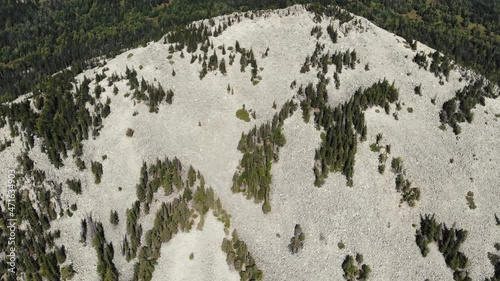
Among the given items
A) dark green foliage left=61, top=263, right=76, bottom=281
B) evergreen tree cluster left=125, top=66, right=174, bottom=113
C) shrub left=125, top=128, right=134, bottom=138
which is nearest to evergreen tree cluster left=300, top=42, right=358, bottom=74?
evergreen tree cluster left=125, top=66, right=174, bottom=113

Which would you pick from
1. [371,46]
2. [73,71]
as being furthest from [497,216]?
[73,71]

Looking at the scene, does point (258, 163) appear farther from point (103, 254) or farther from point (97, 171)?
point (103, 254)

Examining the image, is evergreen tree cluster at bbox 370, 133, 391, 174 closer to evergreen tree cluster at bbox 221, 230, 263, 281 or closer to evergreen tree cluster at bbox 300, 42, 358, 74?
evergreen tree cluster at bbox 300, 42, 358, 74

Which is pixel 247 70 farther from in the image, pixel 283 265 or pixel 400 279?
pixel 400 279

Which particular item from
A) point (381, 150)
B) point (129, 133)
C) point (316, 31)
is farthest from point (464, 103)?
point (129, 133)

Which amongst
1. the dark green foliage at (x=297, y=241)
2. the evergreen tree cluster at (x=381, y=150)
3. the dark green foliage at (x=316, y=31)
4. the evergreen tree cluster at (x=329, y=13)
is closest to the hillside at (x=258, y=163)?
the dark green foliage at (x=297, y=241)
